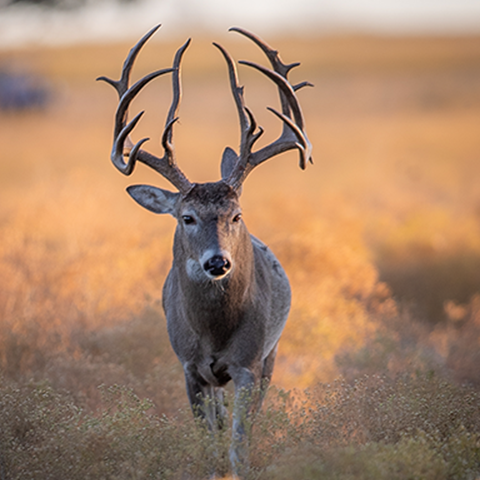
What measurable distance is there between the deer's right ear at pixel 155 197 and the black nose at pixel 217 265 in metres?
1.01

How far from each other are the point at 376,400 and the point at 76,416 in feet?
7.70

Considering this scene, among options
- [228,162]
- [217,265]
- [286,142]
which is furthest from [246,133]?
[217,265]

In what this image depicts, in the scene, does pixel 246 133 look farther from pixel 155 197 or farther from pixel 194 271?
pixel 194 271

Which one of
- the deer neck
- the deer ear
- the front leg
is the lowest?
the front leg

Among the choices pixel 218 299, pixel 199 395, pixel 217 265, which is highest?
pixel 217 265

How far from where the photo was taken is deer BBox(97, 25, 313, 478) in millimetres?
5246

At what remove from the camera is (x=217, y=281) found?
545 cm

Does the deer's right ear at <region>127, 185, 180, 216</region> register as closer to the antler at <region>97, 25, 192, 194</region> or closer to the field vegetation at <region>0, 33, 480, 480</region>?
the antler at <region>97, 25, 192, 194</region>

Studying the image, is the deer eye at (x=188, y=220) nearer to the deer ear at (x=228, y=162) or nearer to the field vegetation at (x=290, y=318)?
the deer ear at (x=228, y=162)

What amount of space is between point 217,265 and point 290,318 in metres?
4.00

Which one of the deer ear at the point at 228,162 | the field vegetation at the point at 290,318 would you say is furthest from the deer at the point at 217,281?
the deer ear at the point at 228,162

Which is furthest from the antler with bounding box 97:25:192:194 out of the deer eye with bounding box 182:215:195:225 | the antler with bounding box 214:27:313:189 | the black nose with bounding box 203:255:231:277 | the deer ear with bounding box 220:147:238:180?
the black nose with bounding box 203:255:231:277

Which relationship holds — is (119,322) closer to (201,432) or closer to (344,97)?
(201,432)

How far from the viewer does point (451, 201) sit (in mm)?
16203
